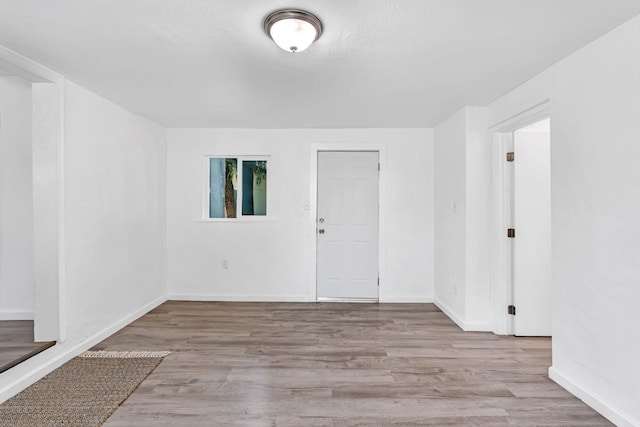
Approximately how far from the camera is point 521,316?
125 inches

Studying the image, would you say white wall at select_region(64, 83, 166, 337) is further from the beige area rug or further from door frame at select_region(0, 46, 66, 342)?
the beige area rug

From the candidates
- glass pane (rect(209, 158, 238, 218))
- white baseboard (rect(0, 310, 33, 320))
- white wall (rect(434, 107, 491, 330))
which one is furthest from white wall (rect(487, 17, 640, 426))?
white baseboard (rect(0, 310, 33, 320))

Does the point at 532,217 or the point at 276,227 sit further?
the point at 276,227

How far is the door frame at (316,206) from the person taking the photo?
4297 mm

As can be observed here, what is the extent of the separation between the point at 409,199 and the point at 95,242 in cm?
343

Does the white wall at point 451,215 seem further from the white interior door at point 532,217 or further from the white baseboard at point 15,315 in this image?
the white baseboard at point 15,315

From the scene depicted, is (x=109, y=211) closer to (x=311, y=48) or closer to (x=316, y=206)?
(x=316, y=206)

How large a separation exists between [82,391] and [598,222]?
3388mm

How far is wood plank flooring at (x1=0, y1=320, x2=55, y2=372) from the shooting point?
2279mm

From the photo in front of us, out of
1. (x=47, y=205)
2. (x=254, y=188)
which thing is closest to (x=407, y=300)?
(x=254, y=188)

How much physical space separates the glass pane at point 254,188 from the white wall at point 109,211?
3.32ft

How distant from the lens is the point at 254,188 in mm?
4488

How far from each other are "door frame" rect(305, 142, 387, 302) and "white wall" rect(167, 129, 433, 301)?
1.0 inches

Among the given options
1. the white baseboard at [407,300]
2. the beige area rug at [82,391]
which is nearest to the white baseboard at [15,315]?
the beige area rug at [82,391]
